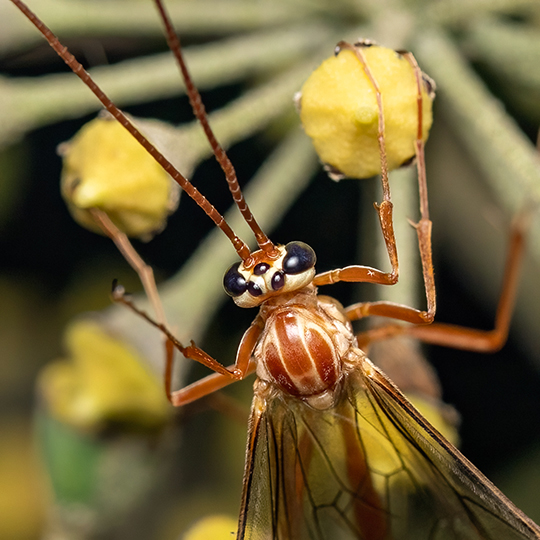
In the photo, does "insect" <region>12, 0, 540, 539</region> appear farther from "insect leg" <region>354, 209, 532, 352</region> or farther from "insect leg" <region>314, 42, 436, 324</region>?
"insect leg" <region>354, 209, 532, 352</region>

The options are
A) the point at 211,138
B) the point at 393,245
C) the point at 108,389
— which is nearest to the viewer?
the point at 211,138

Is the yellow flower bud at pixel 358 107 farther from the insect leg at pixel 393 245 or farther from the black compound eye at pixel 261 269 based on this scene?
the black compound eye at pixel 261 269

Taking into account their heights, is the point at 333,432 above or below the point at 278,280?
below

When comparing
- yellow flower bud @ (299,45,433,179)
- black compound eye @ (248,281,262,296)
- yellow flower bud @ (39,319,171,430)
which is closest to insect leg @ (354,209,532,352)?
black compound eye @ (248,281,262,296)

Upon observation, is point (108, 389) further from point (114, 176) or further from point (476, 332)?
point (476, 332)

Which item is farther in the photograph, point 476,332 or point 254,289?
point 476,332

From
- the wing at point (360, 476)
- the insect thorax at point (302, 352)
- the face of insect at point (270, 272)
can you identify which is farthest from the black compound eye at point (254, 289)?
the wing at point (360, 476)

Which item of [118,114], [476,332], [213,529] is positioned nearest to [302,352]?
[213,529]
